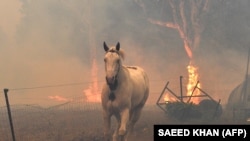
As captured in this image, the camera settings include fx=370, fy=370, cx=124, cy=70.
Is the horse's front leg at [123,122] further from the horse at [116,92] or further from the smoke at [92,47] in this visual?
the smoke at [92,47]

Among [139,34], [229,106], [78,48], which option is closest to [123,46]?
[139,34]

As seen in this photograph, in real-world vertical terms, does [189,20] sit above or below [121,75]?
above

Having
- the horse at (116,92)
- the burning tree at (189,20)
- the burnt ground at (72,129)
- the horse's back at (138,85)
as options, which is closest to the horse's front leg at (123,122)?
the horse at (116,92)

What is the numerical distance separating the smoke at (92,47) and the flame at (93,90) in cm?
104

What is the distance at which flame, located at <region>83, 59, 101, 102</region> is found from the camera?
39800 millimetres

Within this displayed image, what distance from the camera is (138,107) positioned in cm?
1452

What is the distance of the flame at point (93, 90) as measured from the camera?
131 feet

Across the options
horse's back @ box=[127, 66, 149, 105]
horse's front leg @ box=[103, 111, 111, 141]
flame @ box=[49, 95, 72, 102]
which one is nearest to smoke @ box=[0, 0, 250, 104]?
flame @ box=[49, 95, 72, 102]

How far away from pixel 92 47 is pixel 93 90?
321 inches

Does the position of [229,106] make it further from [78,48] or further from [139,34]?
[78,48]

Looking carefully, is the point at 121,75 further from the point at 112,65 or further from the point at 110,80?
the point at 110,80

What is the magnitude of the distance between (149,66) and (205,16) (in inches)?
440

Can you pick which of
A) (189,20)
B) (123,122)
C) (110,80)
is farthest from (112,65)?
(189,20)

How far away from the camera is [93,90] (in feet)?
140
